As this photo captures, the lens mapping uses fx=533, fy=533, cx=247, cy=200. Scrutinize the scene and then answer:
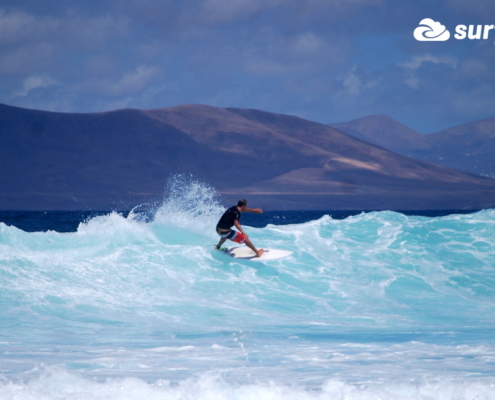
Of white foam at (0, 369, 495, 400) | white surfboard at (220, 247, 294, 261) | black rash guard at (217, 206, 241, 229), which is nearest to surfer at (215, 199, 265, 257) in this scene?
black rash guard at (217, 206, 241, 229)

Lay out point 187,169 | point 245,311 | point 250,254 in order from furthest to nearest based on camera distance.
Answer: point 187,169
point 250,254
point 245,311

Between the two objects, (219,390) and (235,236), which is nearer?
(219,390)

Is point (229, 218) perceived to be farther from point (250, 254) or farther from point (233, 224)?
Answer: point (250, 254)

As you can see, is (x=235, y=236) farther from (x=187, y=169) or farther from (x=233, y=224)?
(x=187, y=169)

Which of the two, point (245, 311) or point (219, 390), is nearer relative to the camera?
point (219, 390)

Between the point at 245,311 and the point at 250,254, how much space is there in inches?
115

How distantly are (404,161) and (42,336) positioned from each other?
148341 millimetres

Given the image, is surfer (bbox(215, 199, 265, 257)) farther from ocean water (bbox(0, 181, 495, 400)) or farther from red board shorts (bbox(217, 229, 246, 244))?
ocean water (bbox(0, 181, 495, 400))

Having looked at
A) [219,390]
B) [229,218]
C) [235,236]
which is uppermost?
[229,218]

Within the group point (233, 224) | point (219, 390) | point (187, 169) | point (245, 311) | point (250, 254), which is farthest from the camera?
point (187, 169)

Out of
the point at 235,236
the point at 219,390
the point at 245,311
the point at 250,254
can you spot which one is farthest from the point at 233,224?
the point at 219,390

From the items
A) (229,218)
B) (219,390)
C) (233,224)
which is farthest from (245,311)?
(219,390)

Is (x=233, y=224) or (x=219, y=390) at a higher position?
(x=233, y=224)

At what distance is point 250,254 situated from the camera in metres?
13.4
